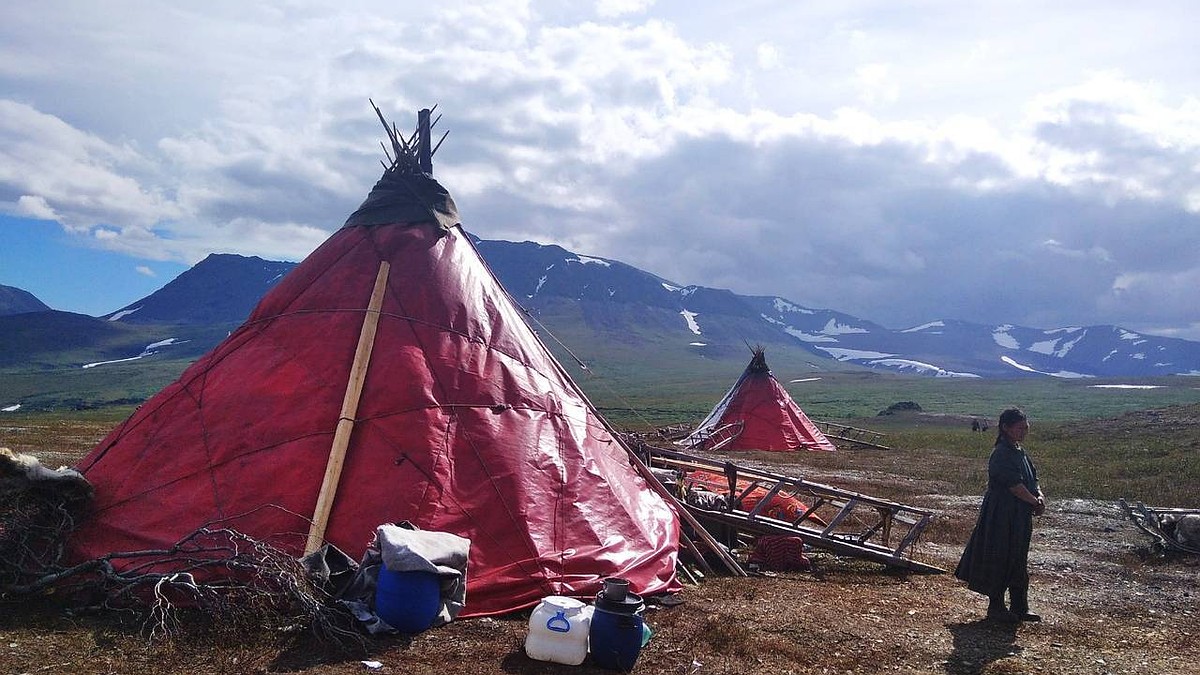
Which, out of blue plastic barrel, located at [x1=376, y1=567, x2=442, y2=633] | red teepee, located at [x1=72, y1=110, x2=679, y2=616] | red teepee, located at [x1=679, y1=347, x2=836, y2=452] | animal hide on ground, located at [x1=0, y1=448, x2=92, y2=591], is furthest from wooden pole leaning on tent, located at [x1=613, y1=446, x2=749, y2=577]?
red teepee, located at [x1=679, y1=347, x2=836, y2=452]

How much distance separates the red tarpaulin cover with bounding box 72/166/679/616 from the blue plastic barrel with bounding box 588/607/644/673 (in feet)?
4.56

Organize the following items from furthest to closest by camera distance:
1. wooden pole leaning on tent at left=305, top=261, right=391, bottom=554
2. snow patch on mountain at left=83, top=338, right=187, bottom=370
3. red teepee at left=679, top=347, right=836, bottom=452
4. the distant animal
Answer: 1. snow patch on mountain at left=83, top=338, right=187, bottom=370
2. red teepee at left=679, top=347, right=836, bottom=452
3. the distant animal
4. wooden pole leaning on tent at left=305, top=261, right=391, bottom=554

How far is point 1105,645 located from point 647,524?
432 centimetres

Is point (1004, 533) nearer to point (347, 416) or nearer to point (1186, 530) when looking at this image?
point (1186, 530)

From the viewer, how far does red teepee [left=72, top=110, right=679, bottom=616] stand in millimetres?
7547

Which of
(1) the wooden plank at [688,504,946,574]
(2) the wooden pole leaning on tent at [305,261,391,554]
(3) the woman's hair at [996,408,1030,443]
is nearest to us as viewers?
(2) the wooden pole leaning on tent at [305,261,391,554]

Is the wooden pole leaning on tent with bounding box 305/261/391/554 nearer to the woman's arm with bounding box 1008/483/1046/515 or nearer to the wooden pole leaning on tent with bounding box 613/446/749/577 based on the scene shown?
the wooden pole leaning on tent with bounding box 613/446/749/577

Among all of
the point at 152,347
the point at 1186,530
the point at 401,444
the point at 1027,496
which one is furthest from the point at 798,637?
the point at 152,347

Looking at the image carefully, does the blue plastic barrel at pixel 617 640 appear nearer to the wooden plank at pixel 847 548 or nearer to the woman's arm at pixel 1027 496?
the woman's arm at pixel 1027 496

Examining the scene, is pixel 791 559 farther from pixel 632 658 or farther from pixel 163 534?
pixel 163 534

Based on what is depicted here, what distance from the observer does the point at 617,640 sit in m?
5.98

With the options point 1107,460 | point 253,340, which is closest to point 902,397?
point 1107,460

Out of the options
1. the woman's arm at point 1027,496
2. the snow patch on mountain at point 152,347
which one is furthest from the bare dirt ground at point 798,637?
the snow patch on mountain at point 152,347

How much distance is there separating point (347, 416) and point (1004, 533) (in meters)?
6.43
